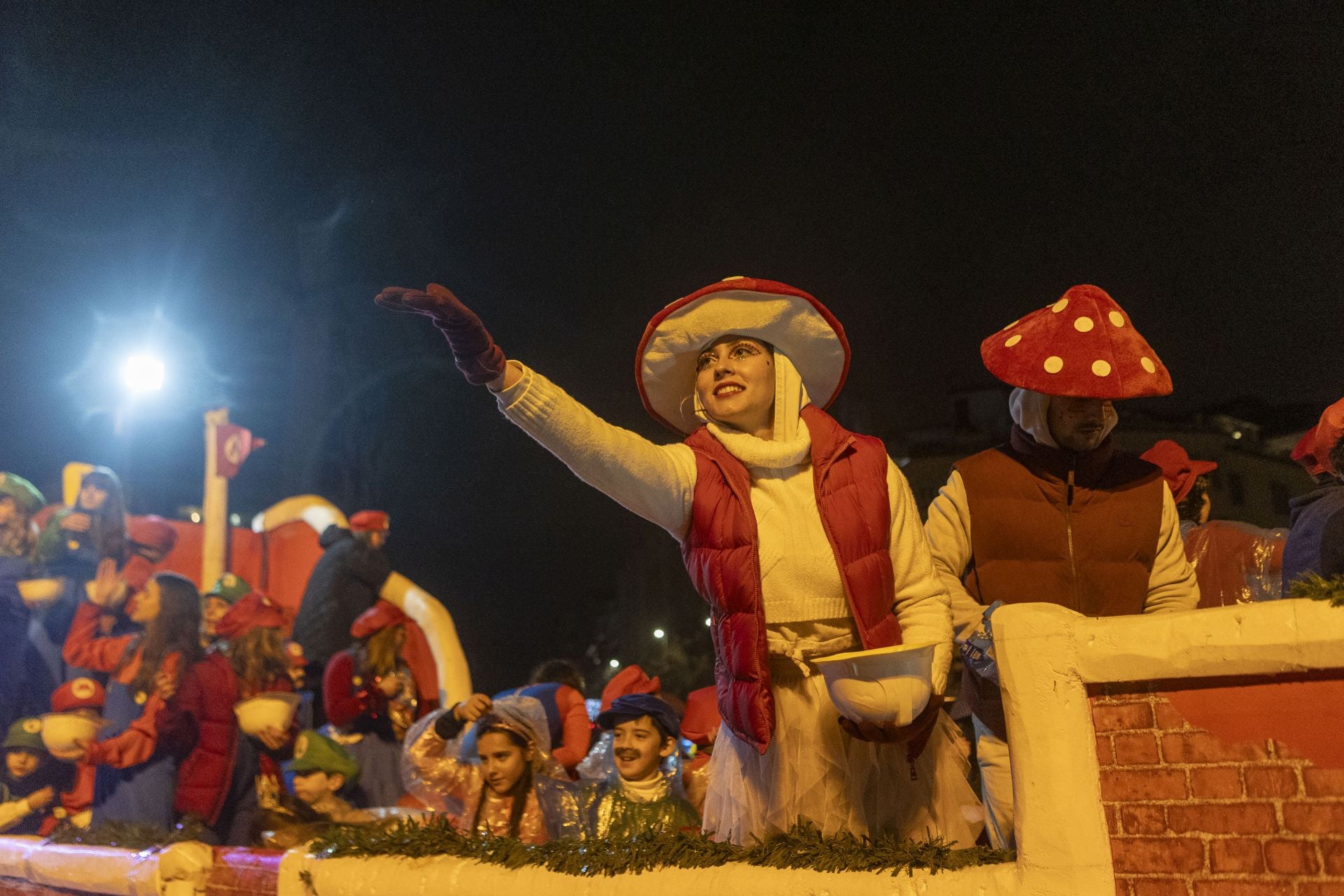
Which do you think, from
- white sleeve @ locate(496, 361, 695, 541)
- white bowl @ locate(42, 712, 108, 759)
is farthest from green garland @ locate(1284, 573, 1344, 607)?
white bowl @ locate(42, 712, 108, 759)

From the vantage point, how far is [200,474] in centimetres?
1617

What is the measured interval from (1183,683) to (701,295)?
5.23 ft

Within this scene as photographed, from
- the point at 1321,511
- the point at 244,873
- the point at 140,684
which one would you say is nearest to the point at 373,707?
the point at 140,684

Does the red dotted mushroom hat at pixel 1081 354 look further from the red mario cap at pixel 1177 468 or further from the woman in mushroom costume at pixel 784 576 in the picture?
the red mario cap at pixel 1177 468

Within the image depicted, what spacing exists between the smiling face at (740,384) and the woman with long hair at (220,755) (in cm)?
367

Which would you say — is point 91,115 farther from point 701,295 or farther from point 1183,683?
point 1183,683

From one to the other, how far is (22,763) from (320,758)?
7.63 ft

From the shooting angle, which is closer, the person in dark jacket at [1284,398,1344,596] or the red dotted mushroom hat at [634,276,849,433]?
the person in dark jacket at [1284,398,1344,596]

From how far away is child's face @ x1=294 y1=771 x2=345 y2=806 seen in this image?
17.6ft

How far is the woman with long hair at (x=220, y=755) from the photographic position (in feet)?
19.2

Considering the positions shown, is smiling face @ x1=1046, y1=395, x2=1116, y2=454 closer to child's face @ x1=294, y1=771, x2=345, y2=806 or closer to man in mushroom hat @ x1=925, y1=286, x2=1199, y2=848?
man in mushroom hat @ x1=925, y1=286, x2=1199, y2=848

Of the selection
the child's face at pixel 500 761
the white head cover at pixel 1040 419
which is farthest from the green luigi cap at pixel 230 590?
the white head cover at pixel 1040 419

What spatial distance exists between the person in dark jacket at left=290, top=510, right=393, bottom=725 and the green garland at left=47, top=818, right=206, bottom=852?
3.13 metres

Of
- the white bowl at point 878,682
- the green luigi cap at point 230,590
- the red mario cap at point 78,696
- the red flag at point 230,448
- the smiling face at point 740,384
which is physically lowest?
the white bowl at point 878,682
